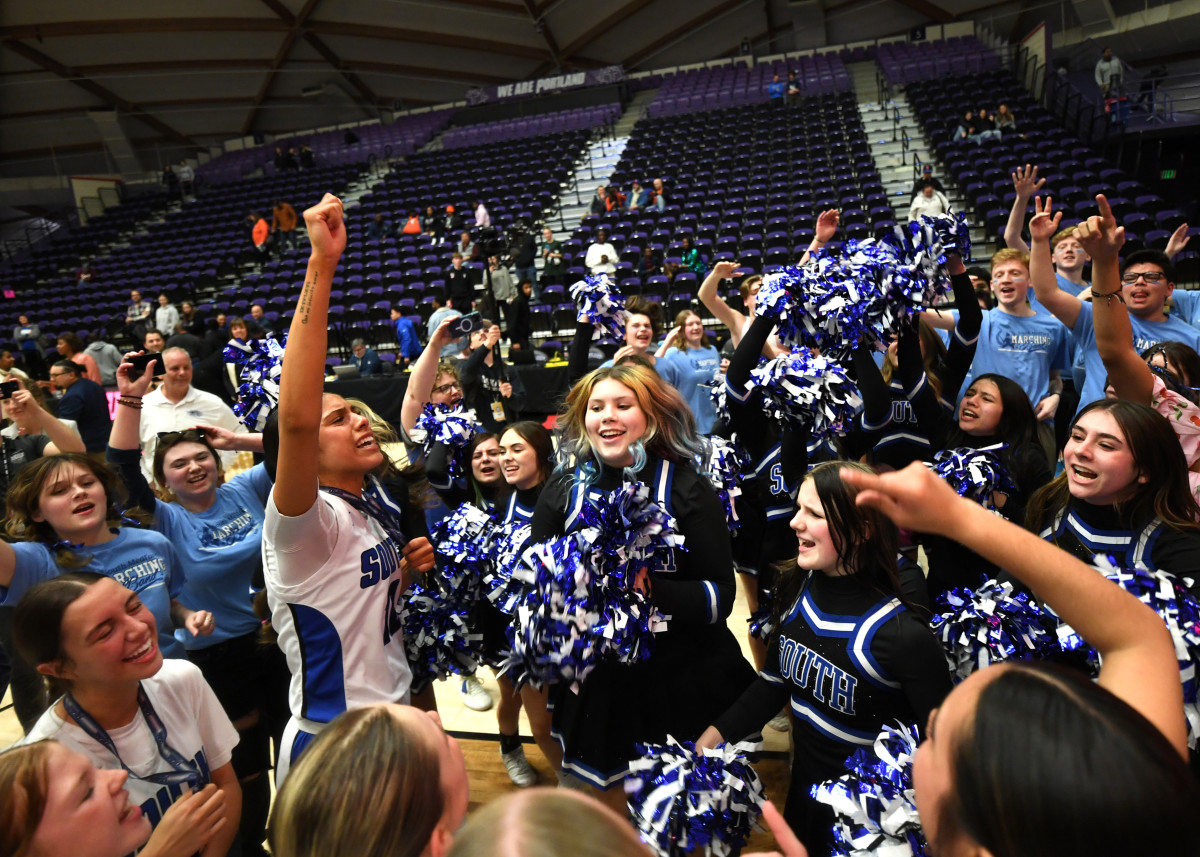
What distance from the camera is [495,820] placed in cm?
71

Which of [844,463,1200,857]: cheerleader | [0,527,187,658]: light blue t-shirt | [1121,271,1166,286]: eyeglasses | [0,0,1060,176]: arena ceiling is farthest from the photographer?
[0,0,1060,176]: arena ceiling

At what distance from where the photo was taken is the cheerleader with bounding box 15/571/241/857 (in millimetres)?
1416

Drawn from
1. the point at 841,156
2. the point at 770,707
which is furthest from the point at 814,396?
the point at 841,156

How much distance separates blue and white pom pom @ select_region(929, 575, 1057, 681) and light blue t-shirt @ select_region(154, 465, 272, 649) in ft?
6.26

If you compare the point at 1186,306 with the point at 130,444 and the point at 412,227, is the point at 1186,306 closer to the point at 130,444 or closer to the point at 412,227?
the point at 130,444

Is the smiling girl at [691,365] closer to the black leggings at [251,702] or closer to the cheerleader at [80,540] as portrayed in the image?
the black leggings at [251,702]

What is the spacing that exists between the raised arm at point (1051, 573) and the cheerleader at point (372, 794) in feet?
2.04

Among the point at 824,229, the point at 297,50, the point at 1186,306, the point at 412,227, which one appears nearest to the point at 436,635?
the point at 824,229

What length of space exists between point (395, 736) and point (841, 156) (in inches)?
503

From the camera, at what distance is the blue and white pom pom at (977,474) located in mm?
2135

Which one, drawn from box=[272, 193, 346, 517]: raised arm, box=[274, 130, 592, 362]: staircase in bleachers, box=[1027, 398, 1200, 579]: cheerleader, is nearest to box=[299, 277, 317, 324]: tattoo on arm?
box=[272, 193, 346, 517]: raised arm


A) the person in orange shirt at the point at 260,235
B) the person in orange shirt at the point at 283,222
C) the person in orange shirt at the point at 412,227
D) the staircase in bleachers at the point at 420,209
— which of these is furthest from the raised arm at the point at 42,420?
the person in orange shirt at the point at 283,222

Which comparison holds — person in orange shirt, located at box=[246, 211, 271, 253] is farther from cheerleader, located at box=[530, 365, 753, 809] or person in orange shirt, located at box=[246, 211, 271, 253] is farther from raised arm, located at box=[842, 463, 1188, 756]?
raised arm, located at box=[842, 463, 1188, 756]

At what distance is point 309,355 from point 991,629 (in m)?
1.43
